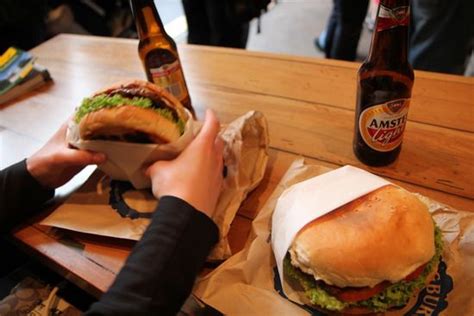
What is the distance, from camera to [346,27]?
6.21ft

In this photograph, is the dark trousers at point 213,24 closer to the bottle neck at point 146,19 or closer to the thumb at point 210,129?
the bottle neck at point 146,19

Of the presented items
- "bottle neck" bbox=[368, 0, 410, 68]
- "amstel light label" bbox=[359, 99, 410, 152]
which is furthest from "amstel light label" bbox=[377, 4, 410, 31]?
"amstel light label" bbox=[359, 99, 410, 152]

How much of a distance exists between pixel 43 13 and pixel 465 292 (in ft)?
8.19

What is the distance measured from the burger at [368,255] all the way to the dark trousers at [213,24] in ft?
4.52

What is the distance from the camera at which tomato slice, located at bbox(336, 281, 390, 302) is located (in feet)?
1.63

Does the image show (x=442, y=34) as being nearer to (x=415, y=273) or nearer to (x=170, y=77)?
(x=170, y=77)

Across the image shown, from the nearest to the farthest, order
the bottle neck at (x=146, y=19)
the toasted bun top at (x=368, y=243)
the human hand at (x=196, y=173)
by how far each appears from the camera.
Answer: the toasted bun top at (x=368, y=243), the human hand at (x=196, y=173), the bottle neck at (x=146, y=19)

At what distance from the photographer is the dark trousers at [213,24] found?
5.56 feet

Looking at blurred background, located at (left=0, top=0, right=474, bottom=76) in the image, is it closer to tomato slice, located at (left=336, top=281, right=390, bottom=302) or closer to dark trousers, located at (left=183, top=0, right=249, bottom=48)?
dark trousers, located at (left=183, top=0, right=249, bottom=48)

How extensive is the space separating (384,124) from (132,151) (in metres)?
0.43

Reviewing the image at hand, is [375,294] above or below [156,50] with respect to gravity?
below

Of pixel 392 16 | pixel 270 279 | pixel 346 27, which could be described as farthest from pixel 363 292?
pixel 346 27

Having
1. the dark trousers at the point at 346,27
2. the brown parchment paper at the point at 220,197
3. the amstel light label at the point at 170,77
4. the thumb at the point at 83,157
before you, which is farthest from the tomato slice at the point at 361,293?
the dark trousers at the point at 346,27

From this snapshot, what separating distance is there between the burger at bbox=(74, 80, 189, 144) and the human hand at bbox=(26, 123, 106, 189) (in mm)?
42
